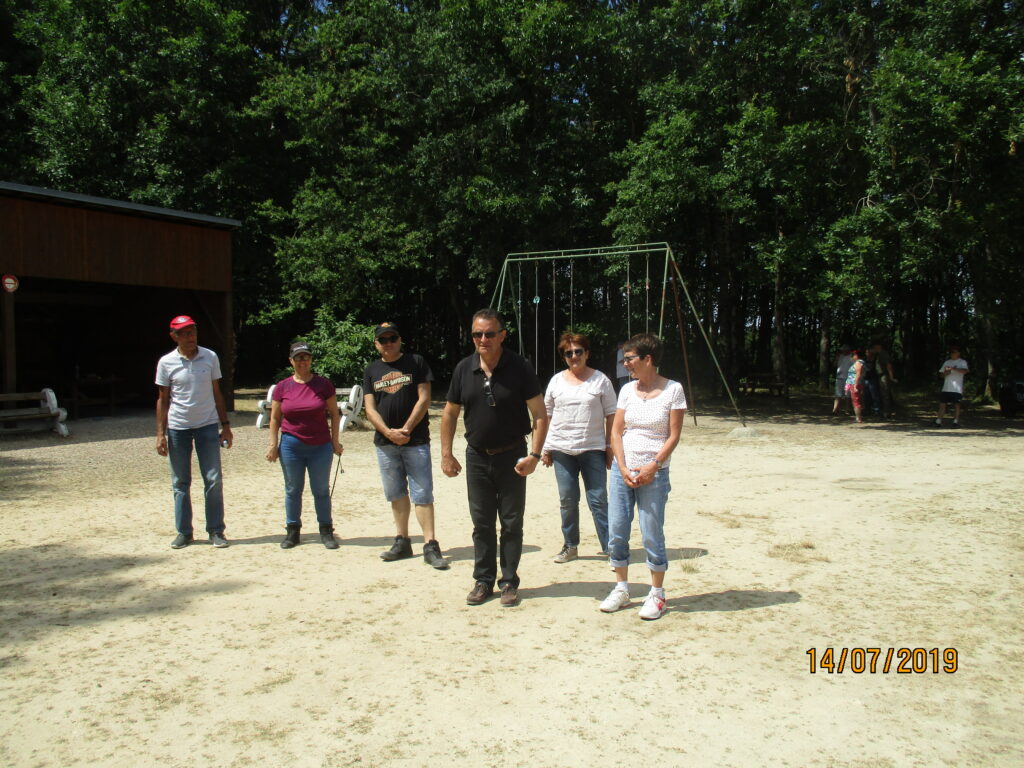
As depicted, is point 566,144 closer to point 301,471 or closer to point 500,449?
point 301,471

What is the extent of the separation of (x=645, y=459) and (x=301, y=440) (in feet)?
9.42

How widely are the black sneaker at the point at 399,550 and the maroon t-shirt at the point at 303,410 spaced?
99 cm

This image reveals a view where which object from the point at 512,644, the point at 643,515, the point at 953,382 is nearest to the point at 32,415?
the point at 512,644

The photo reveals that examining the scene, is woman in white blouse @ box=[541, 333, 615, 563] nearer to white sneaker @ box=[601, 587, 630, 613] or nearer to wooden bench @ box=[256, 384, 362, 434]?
white sneaker @ box=[601, 587, 630, 613]

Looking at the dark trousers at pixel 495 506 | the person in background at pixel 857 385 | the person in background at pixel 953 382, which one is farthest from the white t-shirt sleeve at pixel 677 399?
the person in background at pixel 953 382

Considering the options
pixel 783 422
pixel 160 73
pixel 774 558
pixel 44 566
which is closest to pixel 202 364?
pixel 44 566

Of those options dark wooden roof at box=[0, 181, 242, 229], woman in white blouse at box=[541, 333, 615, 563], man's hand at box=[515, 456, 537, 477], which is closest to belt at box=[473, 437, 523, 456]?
man's hand at box=[515, 456, 537, 477]

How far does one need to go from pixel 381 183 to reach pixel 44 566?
663 inches

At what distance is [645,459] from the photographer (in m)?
4.61

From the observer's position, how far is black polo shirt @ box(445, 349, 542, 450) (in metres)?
Answer: 4.90

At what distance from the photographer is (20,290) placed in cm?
1727

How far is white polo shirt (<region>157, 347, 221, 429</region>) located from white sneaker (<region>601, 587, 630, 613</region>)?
3449 mm

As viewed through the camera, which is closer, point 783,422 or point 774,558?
point 774,558

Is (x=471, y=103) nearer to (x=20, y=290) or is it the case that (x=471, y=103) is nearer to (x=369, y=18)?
(x=369, y=18)
